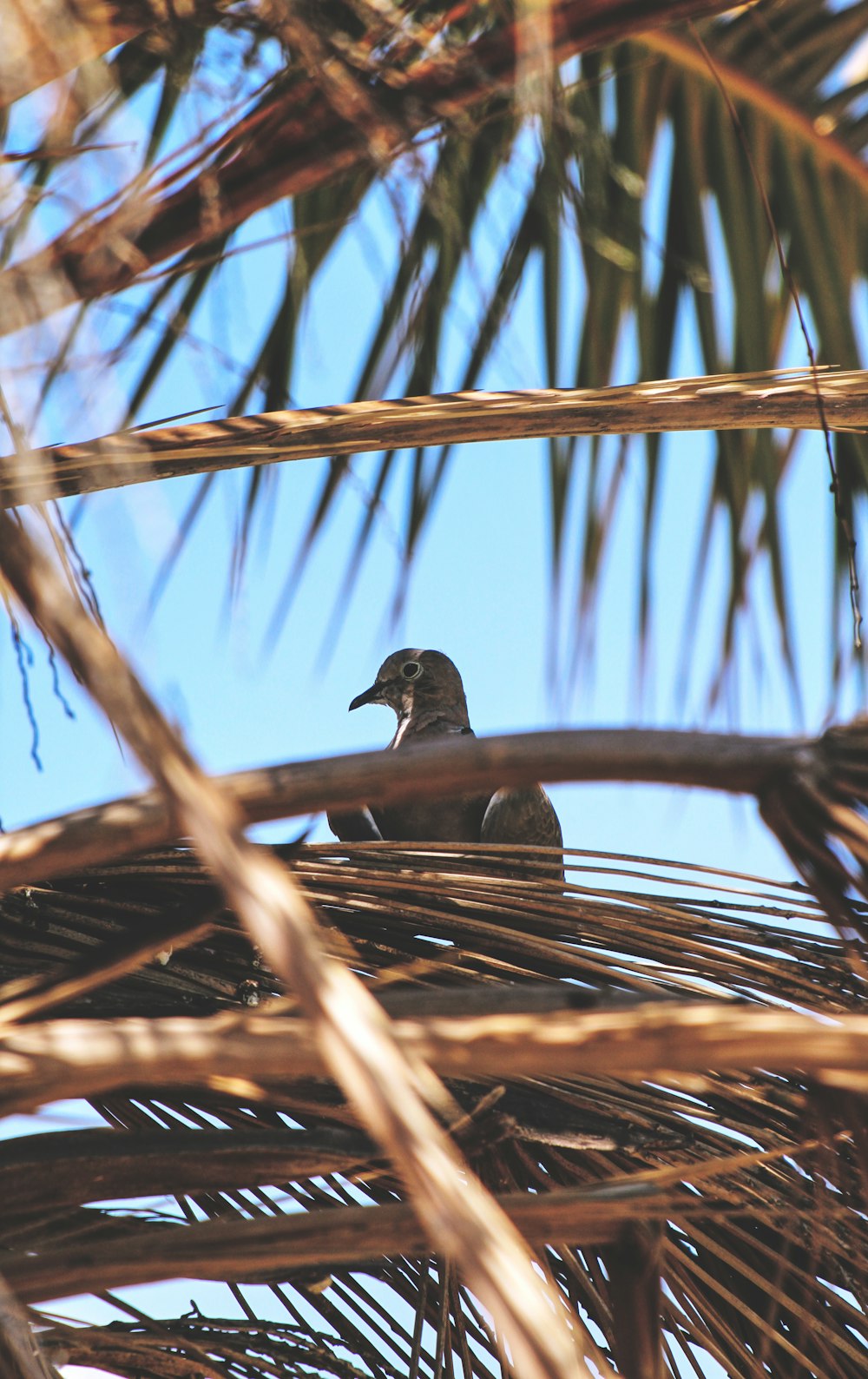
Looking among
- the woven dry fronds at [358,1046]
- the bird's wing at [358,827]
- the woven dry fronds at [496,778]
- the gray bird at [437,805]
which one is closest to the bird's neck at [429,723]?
the gray bird at [437,805]

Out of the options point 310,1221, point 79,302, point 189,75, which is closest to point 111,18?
point 189,75

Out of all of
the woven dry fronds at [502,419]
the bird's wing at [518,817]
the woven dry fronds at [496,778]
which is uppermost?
the bird's wing at [518,817]

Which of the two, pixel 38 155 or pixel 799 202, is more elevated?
pixel 799 202

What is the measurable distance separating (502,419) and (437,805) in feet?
4.95

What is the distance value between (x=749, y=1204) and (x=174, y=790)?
115 centimetres

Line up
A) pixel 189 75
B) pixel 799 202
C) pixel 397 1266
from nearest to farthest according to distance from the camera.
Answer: pixel 189 75
pixel 397 1266
pixel 799 202

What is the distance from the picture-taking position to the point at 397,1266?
1670mm

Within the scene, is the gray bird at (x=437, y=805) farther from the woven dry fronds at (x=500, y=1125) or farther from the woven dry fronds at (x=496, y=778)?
the woven dry fronds at (x=496, y=778)

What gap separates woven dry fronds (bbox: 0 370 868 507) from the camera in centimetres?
146

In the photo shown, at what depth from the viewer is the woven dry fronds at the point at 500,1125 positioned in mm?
1340

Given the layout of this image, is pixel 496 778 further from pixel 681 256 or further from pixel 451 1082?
pixel 681 256

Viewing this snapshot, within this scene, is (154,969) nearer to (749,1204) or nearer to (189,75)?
(749,1204)

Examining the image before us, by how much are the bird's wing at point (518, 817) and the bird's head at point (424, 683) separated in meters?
0.89

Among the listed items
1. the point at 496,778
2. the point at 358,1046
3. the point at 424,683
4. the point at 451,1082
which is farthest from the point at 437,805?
the point at 358,1046
